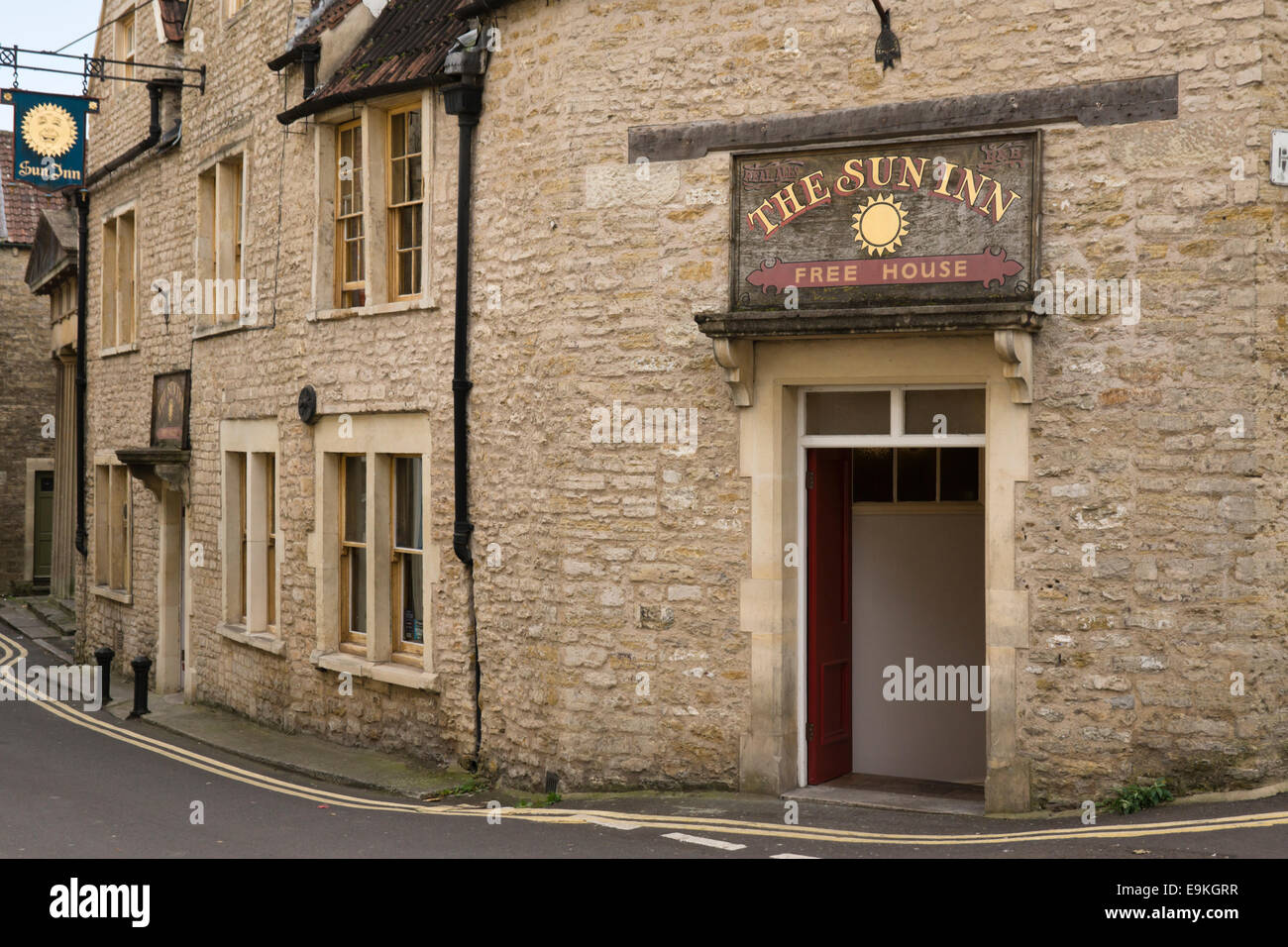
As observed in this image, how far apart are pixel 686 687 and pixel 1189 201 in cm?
470

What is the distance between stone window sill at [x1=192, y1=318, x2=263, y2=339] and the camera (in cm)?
1504

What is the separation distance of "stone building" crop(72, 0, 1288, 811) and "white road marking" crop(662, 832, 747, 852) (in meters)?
1.13

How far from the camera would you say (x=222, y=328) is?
15805 millimetres

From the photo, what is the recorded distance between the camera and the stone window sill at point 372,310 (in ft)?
39.2

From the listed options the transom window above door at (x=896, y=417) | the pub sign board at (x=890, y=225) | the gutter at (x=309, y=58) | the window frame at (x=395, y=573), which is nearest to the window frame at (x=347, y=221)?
the gutter at (x=309, y=58)

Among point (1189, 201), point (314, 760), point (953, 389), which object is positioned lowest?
point (314, 760)

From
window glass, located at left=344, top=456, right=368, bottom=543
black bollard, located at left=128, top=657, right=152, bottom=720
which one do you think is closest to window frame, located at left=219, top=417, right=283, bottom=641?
black bollard, located at left=128, top=657, right=152, bottom=720

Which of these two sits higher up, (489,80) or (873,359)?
(489,80)

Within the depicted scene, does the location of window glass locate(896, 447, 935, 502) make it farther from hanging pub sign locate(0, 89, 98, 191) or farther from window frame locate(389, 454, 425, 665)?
hanging pub sign locate(0, 89, 98, 191)

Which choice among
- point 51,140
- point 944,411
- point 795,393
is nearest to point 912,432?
point 944,411

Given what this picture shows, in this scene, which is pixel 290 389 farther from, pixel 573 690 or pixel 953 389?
pixel 953 389

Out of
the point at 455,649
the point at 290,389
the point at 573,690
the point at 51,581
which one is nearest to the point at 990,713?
the point at 573,690

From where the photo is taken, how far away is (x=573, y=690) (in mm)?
10180

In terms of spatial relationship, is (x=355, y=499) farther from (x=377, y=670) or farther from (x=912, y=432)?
(x=912, y=432)
